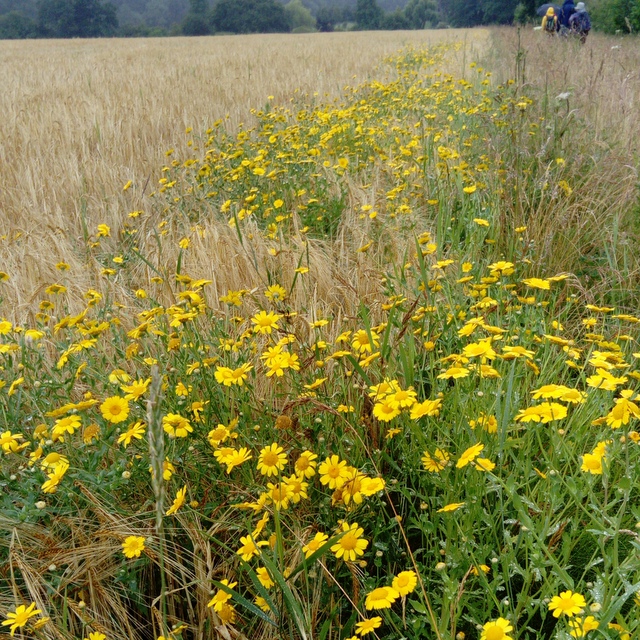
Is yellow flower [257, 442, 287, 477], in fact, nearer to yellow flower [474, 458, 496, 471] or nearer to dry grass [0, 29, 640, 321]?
yellow flower [474, 458, 496, 471]

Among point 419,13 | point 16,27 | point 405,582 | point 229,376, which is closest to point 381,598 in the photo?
point 405,582

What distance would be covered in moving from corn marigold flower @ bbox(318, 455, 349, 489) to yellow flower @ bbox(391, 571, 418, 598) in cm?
24

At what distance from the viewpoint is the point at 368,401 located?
5.59ft

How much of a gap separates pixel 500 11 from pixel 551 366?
5424 cm

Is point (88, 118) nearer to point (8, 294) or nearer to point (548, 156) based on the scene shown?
point (8, 294)

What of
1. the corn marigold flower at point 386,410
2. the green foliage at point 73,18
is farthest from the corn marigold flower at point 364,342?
the green foliage at point 73,18

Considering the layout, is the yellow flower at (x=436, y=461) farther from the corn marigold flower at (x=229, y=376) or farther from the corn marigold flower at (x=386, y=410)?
the corn marigold flower at (x=229, y=376)

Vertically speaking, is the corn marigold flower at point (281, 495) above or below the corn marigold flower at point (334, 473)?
below

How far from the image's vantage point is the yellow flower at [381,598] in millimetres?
1072

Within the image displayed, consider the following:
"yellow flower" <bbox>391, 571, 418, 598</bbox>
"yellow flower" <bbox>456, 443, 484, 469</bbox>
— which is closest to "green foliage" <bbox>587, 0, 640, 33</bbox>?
"yellow flower" <bbox>456, 443, 484, 469</bbox>

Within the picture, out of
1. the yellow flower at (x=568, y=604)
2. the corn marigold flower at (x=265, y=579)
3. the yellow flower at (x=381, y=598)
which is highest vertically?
the yellow flower at (x=568, y=604)

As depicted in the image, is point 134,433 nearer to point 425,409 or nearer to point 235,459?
point 235,459

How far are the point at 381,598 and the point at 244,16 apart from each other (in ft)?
232

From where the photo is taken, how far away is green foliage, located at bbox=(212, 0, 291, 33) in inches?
2483
